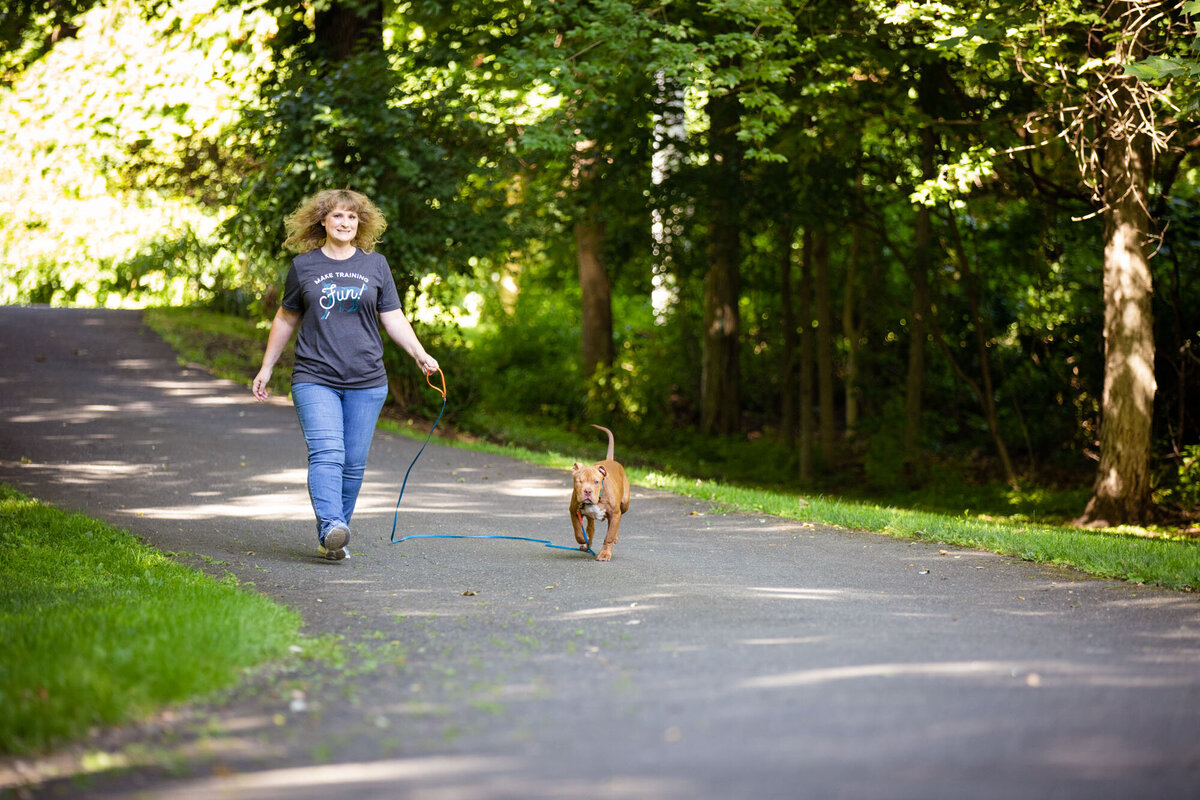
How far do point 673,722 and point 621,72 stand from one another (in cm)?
1057

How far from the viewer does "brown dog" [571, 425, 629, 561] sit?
21.4 ft

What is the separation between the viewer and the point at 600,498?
6.73 m

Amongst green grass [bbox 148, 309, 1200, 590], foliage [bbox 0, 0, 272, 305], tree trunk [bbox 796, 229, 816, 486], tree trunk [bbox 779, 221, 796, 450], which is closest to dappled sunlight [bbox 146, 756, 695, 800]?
green grass [bbox 148, 309, 1200, 590]

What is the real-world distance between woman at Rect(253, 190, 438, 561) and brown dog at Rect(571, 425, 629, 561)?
1.20m

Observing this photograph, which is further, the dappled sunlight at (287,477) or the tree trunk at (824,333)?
the tree trunk at (824,333)

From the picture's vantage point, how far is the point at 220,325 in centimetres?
1939

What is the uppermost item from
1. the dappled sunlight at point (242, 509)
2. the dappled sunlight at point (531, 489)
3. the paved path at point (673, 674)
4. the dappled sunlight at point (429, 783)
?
Answer: the dappled sunlight at point (531, 489)

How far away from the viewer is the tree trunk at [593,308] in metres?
22.4

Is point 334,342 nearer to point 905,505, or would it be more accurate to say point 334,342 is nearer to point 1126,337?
point 1126,337

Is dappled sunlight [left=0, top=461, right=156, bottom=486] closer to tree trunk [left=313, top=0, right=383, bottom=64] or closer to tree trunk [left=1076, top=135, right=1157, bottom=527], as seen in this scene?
tree trunk [left=313, top=0, right=383, bottom=64]

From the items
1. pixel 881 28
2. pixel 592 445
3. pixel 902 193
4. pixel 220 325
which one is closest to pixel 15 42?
pixel 220 325

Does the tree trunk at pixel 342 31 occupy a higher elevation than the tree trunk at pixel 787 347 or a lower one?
higher

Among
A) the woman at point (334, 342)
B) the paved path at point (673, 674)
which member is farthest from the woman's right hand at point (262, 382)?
the paved path at point (673, 674)

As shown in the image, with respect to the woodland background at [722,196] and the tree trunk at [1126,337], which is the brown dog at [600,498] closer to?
the woodland background at [722,196]
